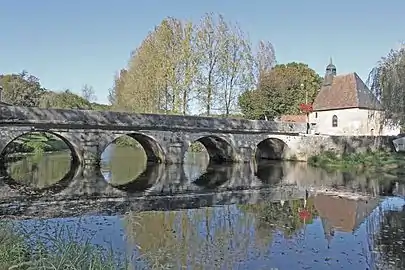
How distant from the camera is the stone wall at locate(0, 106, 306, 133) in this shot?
62.6 ft

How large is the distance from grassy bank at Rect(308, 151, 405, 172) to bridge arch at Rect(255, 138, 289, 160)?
2926 mm

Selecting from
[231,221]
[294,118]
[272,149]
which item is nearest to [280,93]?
[294,118]

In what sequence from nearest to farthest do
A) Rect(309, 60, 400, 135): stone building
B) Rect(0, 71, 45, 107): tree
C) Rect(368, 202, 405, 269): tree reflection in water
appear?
1. Rect(368, 202, 405, 269): tree reflection in water
2. Rect(309, 60, 400, 135): stone building
3. Rect(0, 71, 45, 107): tree

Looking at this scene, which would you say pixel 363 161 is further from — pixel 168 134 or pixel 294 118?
pixel 294 118

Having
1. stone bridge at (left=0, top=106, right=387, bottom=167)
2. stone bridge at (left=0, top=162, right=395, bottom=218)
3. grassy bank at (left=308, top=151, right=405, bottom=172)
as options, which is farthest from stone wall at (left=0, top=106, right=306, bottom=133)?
grassy bank at (left=308, top=151, right=405, bottom=172)

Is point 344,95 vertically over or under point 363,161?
over

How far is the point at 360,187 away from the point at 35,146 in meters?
22.9

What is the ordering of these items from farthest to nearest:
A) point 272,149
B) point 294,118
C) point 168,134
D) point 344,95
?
point 294,118
point 344,95
point 272,149
point 168,134

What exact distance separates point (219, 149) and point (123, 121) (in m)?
8.74

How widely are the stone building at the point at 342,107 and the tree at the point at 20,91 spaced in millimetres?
28118

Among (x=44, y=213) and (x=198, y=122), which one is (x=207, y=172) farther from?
(x=44, y=213)

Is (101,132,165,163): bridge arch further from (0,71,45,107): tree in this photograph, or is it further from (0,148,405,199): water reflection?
(0,71,45,107): tree

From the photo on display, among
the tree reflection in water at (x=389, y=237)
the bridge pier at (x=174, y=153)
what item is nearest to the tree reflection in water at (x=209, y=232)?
the tree reflection in water at (x=389, y=237)

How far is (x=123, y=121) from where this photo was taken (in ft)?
72.2
